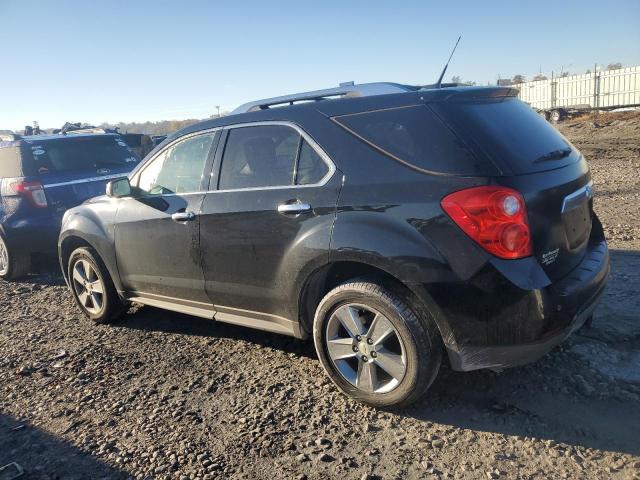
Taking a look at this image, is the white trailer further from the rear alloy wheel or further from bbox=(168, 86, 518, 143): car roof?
the rear alloy wheel

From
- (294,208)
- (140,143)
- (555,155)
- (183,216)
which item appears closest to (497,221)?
(555,155)

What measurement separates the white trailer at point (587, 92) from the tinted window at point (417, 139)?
2635 centimetres

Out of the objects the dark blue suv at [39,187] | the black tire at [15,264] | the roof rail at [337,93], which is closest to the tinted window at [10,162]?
the dark blue suv at [39,187]

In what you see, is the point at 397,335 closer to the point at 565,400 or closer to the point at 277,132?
the point at 565,400

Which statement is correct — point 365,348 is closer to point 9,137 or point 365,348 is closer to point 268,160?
point 268,160

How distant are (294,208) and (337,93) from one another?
2.74 feet

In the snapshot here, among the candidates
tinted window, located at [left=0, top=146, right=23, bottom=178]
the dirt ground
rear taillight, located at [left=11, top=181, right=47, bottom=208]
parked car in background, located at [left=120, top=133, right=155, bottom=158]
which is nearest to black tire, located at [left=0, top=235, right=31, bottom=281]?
rear taillight, located at [left=11, top=181, right=47, bottom=208]

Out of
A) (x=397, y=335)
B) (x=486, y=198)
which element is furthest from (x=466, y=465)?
(x=486, y=198)

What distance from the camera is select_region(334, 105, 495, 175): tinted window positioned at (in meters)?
2.77

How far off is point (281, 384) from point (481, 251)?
1.67 meters

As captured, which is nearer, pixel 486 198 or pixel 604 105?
pixel 486 198

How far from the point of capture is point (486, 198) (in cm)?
265

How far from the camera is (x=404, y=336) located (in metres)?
2.90

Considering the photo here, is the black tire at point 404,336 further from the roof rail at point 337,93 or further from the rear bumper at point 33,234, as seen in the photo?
the rear bumper at point 33,234
